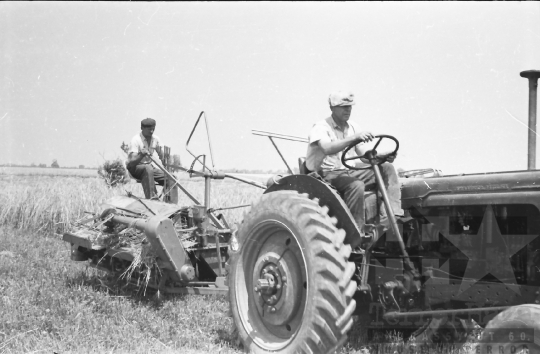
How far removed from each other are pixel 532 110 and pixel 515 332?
9.17ft

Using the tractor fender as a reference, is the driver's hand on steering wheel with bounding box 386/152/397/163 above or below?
above

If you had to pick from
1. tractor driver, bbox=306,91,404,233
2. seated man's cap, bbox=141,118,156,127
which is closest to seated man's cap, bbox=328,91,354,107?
tractor driver, bbox=306,91,404,233

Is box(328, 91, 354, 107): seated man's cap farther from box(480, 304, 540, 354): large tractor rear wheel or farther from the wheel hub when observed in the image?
box(480, 304, 540, 354): large tractor rear wheel

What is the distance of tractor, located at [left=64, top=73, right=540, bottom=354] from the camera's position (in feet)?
13.0

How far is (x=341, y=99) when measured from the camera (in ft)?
15.8

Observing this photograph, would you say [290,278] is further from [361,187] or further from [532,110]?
[532,110]

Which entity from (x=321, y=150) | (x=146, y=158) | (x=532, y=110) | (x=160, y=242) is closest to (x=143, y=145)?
(x=146, y=158)

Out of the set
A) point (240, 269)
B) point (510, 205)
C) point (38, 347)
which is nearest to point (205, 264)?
point (240, 269)

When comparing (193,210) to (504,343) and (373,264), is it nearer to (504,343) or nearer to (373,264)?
(373,264)

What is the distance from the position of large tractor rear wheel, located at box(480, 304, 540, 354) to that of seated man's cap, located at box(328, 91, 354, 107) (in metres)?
2.09

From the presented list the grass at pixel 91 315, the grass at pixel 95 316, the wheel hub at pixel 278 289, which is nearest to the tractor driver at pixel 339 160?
the wheel hub at pixel 278 289

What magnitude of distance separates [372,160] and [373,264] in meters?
0.88

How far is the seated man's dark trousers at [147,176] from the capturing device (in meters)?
8.27

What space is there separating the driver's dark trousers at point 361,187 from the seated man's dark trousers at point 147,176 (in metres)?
4.21
